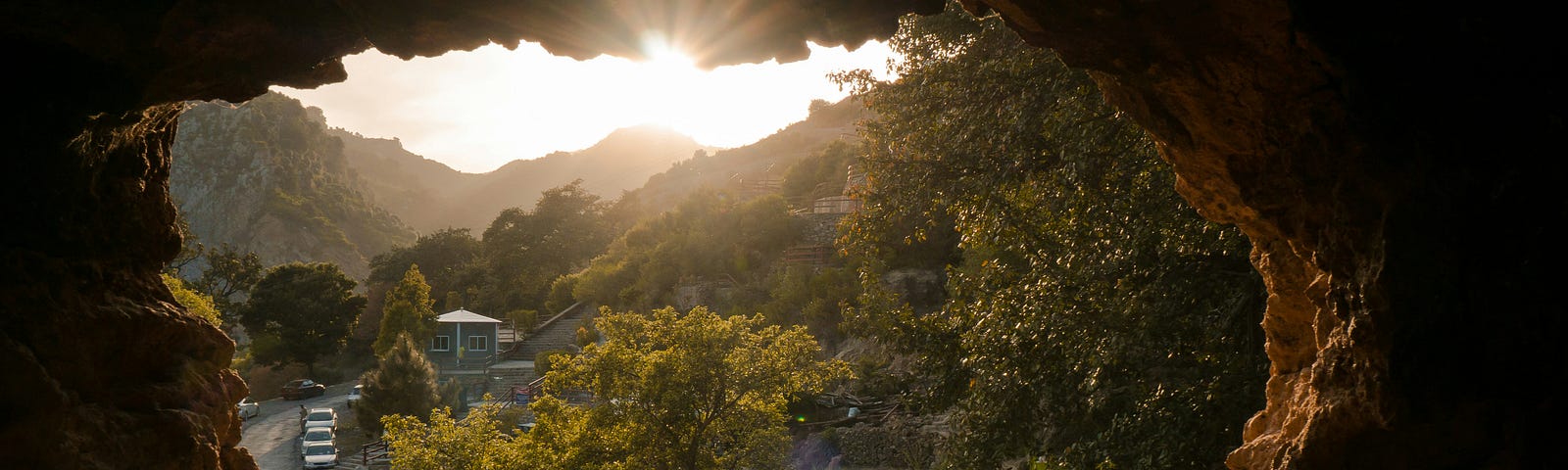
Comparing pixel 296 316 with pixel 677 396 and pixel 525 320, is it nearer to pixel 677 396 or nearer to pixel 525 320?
pixel 525 320

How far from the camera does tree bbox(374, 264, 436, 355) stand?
38938mm

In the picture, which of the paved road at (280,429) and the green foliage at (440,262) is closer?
A: the paved road at (280,429)

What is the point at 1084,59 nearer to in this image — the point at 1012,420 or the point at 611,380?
the point at 1012,420

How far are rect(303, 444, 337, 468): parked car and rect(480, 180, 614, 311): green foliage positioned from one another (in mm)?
24982

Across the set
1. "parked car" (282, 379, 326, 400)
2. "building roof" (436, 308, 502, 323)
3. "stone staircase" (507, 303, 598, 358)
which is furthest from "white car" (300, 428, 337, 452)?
"parked car" (282, 379, 326, 400)

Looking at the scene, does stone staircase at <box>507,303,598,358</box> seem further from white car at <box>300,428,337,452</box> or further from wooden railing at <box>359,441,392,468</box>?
white car at <box>300,428,337,452</box>

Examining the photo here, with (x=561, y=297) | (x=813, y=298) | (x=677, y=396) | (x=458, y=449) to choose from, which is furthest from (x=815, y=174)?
(x=677, y=396)

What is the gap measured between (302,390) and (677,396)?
34.6 metres

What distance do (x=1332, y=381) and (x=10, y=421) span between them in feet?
17.1

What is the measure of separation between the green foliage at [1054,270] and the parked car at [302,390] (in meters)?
39.3

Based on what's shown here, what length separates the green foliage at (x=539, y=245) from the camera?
172 ft

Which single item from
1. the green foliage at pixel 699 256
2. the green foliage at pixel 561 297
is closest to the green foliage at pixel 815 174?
the green foliage at pixel 699 256

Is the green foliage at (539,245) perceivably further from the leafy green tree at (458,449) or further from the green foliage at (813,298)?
the leafy green tree at (458,449)

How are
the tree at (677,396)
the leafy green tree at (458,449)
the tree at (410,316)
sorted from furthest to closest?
1. the tree at (410,316)
2. the leafy green tree at (458,449)
3. the tree at (677,396)
